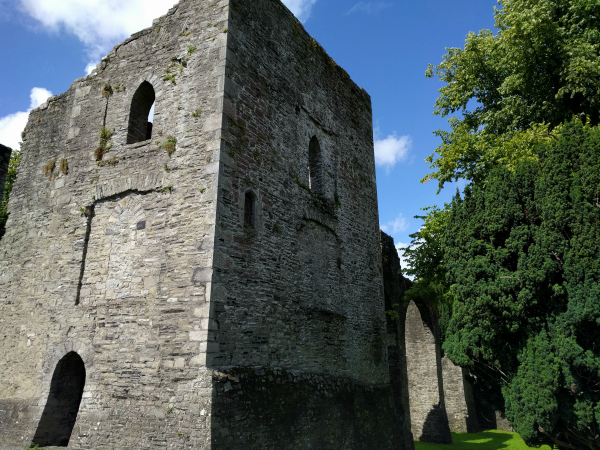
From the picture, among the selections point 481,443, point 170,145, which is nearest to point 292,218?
point 170,145

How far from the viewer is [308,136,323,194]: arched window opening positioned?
445 inches

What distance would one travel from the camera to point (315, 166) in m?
11.5

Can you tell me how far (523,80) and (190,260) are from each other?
9527 millimetres

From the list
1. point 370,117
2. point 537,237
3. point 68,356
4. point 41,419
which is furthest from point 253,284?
point 370,117

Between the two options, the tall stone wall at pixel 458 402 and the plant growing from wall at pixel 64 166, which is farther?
the tall stone wall at pixel 458 402

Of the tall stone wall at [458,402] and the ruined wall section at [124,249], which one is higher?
the ruined wall section at [124,249]

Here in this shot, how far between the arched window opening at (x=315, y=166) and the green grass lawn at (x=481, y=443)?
10.2m

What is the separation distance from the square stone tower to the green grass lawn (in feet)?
22.2

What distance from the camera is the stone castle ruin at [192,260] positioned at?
7.55m

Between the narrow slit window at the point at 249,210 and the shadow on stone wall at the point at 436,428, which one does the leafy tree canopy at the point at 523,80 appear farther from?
the shadow on stone wall at the point at 436,428

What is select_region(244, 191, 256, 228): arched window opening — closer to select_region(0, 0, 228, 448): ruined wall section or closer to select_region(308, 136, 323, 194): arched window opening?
select_region(0, 0, 228, 448): ruined wall section

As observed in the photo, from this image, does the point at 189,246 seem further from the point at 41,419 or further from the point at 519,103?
the point at 519,103

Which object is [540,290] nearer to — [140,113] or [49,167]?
[140,113]

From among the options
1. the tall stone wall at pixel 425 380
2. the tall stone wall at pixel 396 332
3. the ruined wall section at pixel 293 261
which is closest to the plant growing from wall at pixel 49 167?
the ruined wall section at pixel 293 261
